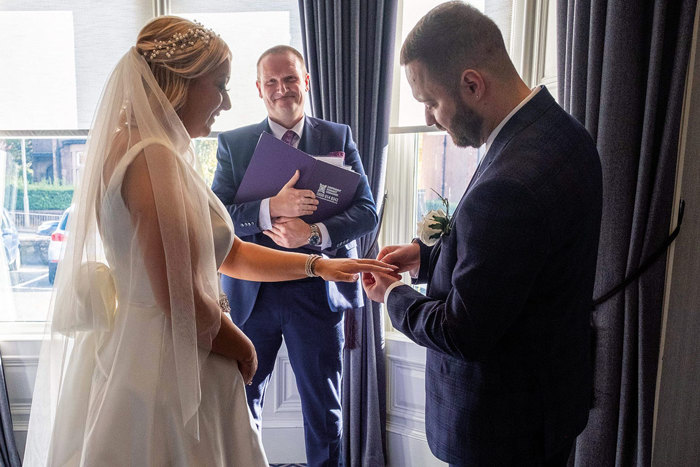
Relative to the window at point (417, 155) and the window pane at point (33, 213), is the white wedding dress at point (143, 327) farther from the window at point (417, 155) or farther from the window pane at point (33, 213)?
the window pane at point (33, 213)

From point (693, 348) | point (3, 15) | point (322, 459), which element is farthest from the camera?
point (3, 15)

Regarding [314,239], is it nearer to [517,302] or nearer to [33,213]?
[517,302]

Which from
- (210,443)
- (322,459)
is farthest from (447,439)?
(322,459)

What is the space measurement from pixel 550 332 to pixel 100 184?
1247 millimetres

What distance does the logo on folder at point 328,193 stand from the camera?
2426 mm

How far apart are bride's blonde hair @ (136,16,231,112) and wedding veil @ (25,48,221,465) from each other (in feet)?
0.14

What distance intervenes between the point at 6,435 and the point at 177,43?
104 inches

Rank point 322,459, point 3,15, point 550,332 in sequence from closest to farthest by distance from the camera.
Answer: point 550,332, point 322,459, point 3,15

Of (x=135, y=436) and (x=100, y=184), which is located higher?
(x=100, y=184)

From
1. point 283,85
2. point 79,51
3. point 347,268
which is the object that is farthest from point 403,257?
point 79,51

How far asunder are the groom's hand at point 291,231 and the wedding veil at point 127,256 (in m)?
0.84

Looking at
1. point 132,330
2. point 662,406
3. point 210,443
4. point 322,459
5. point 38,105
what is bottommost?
point 322,459

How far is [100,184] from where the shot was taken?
1447 millimetres

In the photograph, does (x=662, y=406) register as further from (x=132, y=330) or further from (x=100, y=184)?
(x=100, y=184)
